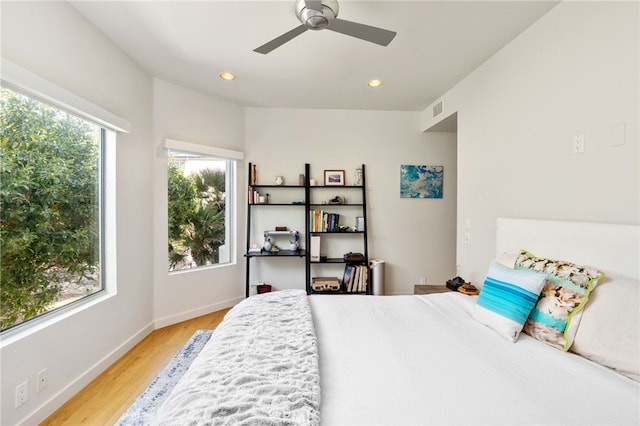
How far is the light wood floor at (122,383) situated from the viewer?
5.28 ft

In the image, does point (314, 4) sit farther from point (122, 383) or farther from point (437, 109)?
point (122, 383)

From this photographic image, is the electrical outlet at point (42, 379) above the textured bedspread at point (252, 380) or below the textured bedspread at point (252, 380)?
below

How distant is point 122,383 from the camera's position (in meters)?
1.91

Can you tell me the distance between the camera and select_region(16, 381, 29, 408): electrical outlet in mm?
1431

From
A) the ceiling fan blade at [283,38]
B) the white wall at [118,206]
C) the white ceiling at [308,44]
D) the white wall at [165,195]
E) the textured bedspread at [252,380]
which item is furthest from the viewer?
the white wall at [165,195]

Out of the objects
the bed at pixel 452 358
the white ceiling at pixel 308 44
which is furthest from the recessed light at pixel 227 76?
the bed at pixel 452 358

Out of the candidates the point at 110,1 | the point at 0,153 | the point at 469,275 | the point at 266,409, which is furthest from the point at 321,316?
the point at 110,1

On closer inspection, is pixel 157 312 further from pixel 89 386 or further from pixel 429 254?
pixel 429 254

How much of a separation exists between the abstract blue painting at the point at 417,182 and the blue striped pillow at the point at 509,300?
2.20m

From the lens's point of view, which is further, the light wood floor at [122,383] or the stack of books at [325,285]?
the stack of books at [325,285]

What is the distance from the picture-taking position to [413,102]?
3.30m

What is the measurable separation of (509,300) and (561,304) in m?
0.20

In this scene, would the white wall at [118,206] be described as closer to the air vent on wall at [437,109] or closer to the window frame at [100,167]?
the window frame at [100,167]

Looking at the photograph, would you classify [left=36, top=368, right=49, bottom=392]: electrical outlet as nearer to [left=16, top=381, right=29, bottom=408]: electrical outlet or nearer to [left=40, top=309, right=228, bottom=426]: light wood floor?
[left=16, top=381, right=29, bottom=408]: electrical outlet
